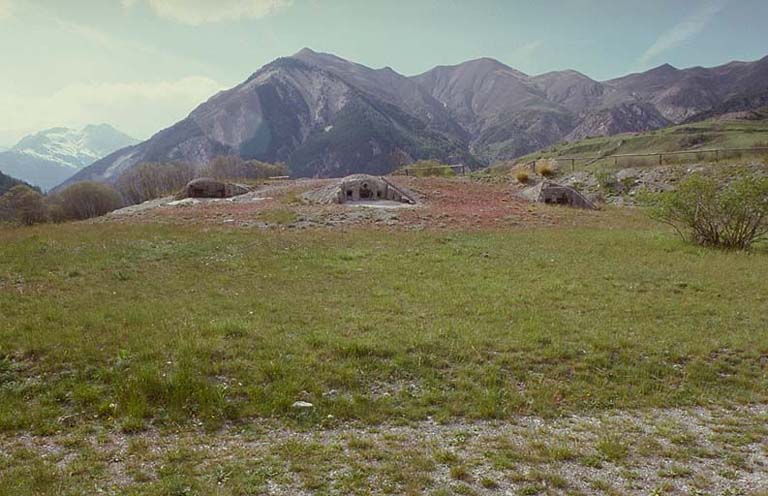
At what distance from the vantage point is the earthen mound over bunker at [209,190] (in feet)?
160

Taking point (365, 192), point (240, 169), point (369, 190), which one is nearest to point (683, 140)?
point (240, 169)

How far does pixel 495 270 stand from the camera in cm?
1931

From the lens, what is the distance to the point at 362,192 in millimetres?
44781

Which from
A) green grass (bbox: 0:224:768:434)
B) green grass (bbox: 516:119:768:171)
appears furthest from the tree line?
green grass (bbox: 516:119:768:171)

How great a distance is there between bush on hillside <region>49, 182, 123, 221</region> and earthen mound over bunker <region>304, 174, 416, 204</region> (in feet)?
207

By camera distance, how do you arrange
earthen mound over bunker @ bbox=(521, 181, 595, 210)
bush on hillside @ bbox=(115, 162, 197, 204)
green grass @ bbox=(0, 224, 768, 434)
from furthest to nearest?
bush on hillside @ bbox=(115, 162, 197, 204) < earthen mound over bunker @ bbox=(521, 181, 595, 210) < green grass @ bbox=(0, 224, 768, 434)

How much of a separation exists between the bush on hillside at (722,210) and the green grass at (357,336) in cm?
423

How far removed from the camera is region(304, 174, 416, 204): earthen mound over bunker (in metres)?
43.0

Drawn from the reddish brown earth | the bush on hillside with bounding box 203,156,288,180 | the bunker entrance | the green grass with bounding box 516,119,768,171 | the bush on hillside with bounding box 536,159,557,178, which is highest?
the green grass with bounding box 516,119,768,171

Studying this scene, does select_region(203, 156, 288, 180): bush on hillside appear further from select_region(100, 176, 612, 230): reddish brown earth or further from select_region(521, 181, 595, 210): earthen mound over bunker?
select_region(521, 181, 595, 210): earthen mound over bunker

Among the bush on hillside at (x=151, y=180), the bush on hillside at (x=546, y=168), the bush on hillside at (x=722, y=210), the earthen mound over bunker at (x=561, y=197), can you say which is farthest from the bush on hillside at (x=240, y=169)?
the bush on hillside at (x=722, y=210)

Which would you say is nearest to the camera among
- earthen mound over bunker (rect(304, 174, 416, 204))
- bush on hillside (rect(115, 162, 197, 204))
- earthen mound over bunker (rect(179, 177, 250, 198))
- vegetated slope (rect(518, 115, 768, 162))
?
earthen mound over bunker (rect(304, 174, 416, 204))

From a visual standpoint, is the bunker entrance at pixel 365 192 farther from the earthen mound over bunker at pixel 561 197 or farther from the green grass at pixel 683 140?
the green grass at pixel 683 140

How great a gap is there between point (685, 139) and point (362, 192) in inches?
5438
